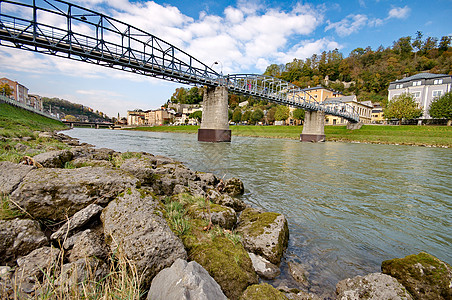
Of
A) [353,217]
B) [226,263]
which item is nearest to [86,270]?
[226,263]

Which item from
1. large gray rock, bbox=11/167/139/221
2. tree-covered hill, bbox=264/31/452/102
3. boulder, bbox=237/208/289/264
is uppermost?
tree-covered hill, bbox=264/31/452/102

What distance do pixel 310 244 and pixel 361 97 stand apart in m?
160

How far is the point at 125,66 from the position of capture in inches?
1437

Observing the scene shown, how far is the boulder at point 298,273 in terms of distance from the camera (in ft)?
13.3

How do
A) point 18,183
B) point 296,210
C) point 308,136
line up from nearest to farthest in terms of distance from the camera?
point 18,183 < point 296,210 < point 308,136

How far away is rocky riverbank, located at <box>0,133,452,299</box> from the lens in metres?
2.41

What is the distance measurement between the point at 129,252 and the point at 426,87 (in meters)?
115

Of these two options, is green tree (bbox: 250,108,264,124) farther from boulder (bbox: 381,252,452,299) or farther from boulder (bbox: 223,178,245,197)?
boulder (bbox: 381,252,452,299)

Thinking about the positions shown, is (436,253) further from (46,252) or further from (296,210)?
(46,252)

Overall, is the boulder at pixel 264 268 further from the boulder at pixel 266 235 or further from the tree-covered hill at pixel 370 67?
the tree-covered hill at pixel 370 67

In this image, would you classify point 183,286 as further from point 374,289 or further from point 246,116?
point 246,116

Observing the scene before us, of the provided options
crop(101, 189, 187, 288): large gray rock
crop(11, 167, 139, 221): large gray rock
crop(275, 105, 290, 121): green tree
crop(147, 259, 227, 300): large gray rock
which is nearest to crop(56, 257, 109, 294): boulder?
crop(101, 189, 187, 288): large gray rock

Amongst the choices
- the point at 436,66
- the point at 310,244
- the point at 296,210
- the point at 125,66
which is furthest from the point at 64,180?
the point at 436,66

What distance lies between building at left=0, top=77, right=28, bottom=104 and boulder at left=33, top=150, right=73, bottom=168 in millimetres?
169732
